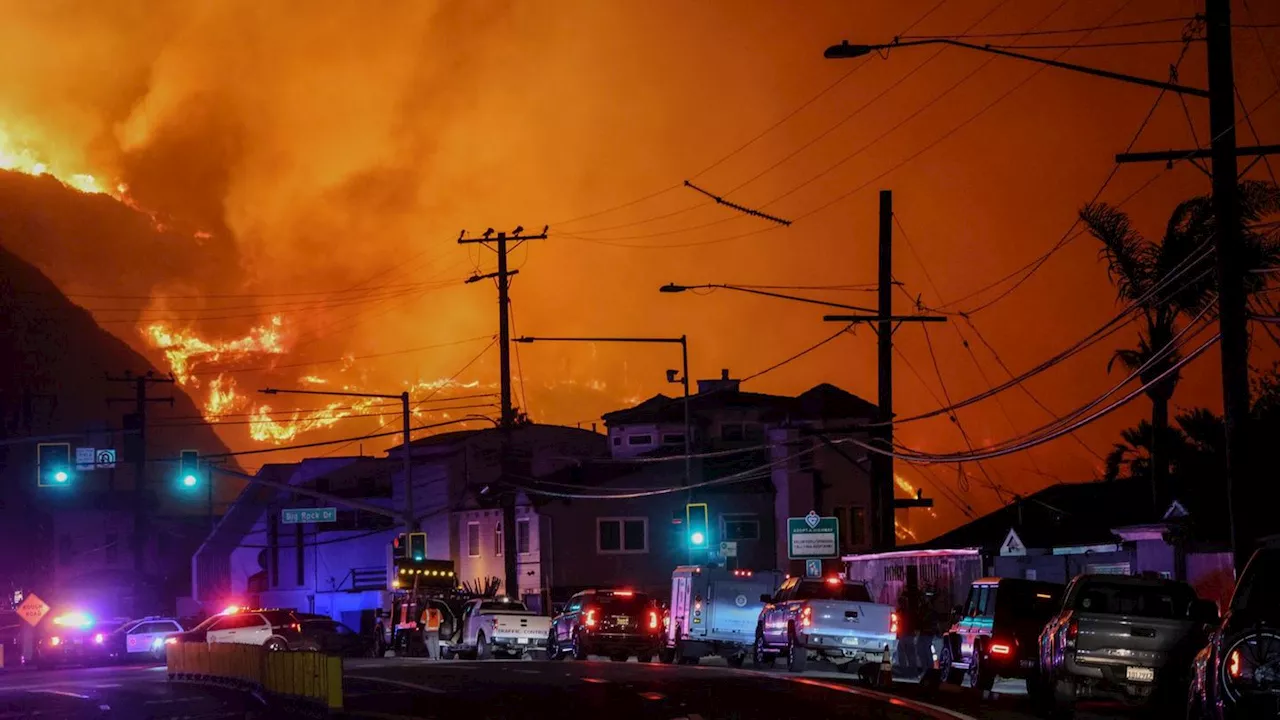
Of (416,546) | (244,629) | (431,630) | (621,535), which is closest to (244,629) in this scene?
(244,629)

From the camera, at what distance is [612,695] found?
25.8 metres

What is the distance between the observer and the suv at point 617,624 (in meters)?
40.7

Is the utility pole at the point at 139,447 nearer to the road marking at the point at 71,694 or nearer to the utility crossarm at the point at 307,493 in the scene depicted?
the utility crossarm at the point at 307,493

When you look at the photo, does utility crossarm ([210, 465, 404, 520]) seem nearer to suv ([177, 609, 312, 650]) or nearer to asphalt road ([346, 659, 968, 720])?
suv ([177, 609, 312, 650])

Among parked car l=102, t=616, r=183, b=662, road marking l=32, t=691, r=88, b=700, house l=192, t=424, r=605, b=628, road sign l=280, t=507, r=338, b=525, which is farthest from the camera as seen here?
house l=192, t=424, r=605, b=628

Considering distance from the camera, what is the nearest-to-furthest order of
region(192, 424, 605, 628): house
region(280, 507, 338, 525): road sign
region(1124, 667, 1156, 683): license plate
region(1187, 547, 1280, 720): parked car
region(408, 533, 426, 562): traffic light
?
region(1187, 547, 1280, 720): parked car < region(1124, 667, 1156, 683): license plate < region(408, 533, 426, 562): traffic light < region(280, 507, 338, 525): road sign < region(192, 424, 605, 628): house

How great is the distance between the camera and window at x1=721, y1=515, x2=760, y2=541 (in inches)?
2697

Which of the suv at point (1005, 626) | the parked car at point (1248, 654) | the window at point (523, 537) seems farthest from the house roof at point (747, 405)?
the parked car at point (1248, 654)

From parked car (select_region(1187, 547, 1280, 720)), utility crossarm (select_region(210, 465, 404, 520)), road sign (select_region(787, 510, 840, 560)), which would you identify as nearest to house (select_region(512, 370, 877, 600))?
utility crossarm (select_region(210, 465, 404, 520))

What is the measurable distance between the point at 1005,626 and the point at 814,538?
1904cm

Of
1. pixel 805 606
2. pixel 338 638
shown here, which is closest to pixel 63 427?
pixel 338 638

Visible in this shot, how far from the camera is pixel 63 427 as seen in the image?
120m

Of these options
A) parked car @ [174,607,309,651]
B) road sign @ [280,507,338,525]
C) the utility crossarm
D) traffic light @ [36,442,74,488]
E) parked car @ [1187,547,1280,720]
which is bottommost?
parked car @ [174,607,309,651]

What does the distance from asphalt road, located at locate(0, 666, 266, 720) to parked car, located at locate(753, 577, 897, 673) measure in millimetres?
10516
